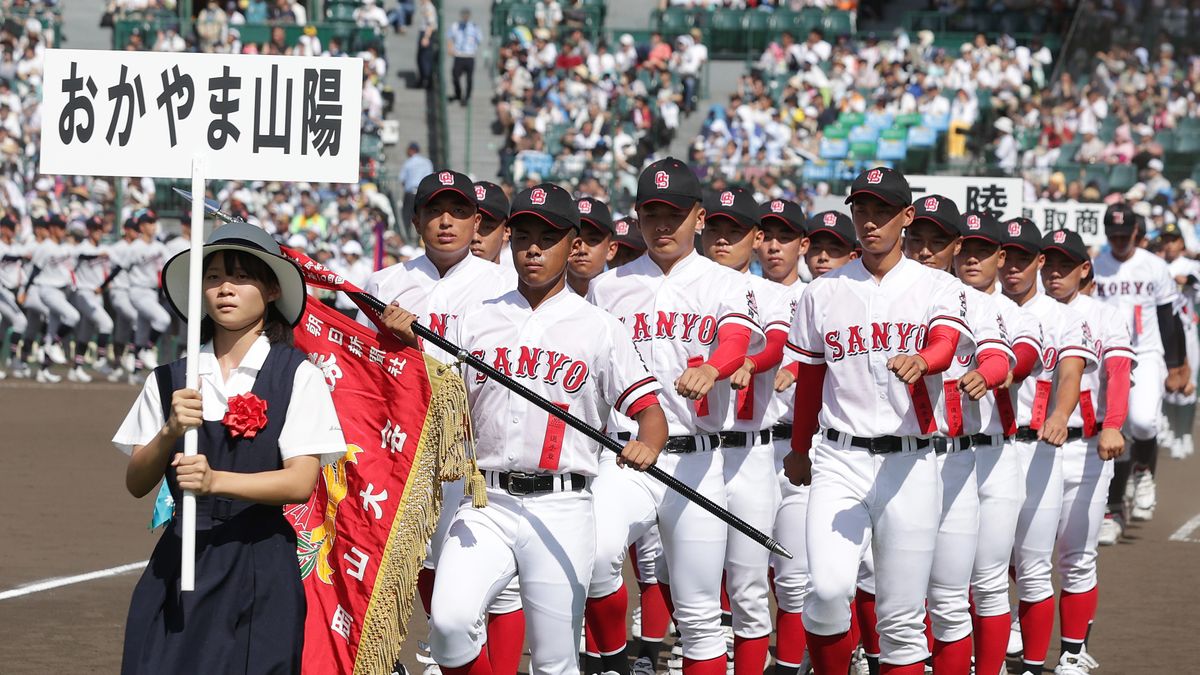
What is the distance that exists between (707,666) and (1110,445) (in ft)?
9.49

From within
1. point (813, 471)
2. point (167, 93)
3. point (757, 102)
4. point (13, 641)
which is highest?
point (757, 102)

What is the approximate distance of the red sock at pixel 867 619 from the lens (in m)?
8.27

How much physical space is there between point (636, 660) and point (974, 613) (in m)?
1.73

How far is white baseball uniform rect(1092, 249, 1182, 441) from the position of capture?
13.3m

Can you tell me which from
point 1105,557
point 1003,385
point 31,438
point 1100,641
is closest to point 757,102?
point 31,438

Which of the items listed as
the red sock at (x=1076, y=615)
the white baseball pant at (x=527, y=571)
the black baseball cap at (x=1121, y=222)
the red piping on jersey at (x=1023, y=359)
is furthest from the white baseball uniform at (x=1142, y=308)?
the white baseball pant at (x=527, y=571)

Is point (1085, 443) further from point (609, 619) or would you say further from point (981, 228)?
point (609, 619)

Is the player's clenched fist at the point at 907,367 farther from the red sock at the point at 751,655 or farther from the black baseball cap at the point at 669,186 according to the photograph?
the red sock at the point at 751,655

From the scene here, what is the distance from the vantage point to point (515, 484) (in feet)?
22.3

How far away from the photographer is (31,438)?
18297 millimetres

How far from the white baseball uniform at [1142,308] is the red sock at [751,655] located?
6.21 meters

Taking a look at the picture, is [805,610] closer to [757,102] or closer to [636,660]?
[636,660]

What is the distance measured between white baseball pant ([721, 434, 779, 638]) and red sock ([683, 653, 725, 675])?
357 mm

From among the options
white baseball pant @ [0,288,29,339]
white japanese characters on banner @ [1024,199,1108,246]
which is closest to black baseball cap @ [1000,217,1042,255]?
white japanese characters on banner @ [1024,199,1108,246]
